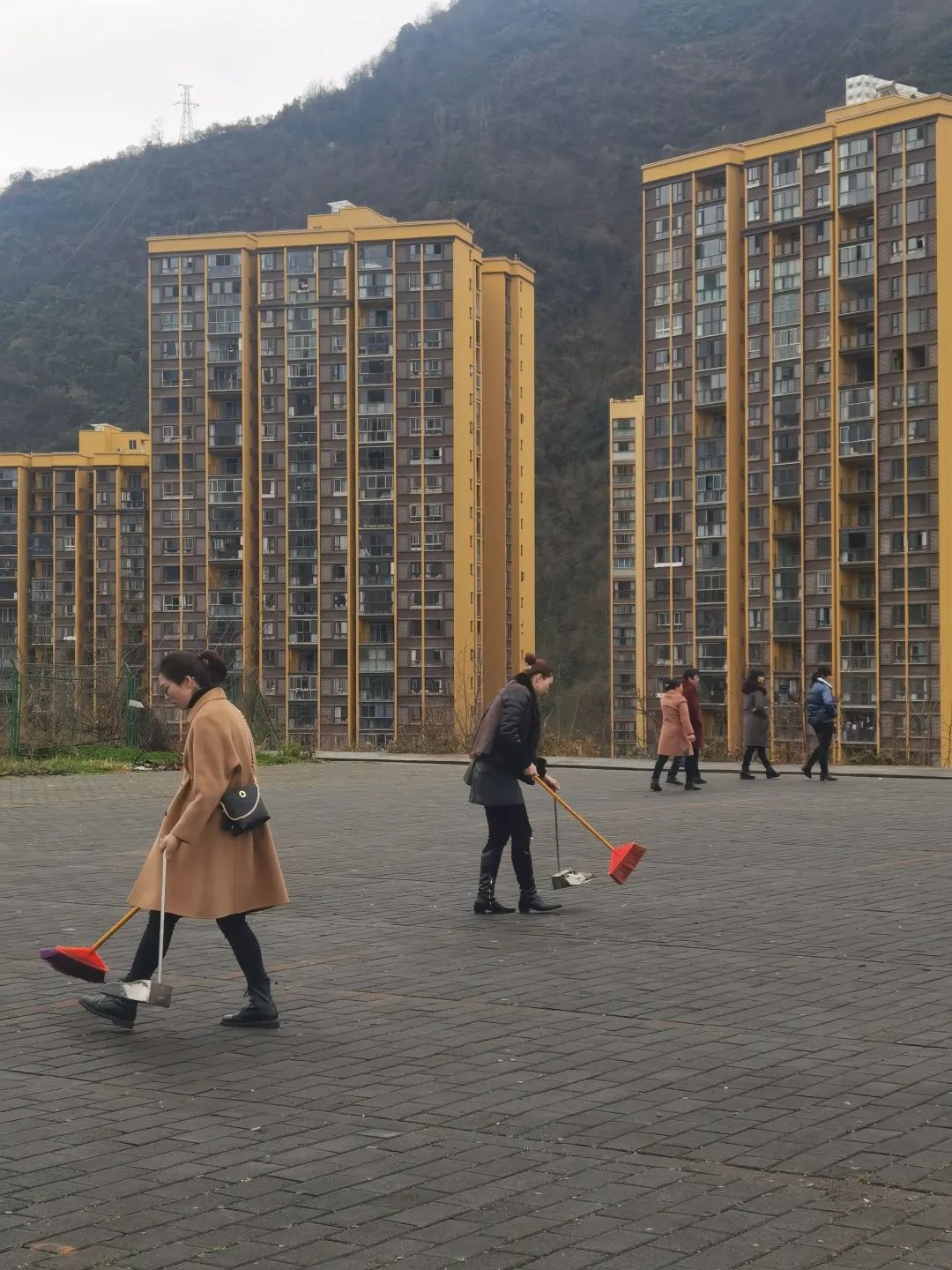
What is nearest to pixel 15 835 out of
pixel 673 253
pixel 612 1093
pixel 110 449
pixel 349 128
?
pixel 612 1093

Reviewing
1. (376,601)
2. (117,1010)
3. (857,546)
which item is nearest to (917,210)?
(857,546)

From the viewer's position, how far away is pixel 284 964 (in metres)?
9.54

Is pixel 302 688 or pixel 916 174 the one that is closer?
pixel 916 174

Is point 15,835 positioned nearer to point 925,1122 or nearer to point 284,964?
point 284,964

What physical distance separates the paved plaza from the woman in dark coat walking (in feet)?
41.5

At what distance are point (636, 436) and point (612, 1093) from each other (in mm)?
120496

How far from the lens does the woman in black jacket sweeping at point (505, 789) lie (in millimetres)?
11695

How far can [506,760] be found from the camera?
1173cm

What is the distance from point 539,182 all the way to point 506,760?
137 metres

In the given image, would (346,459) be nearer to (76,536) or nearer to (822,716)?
(76,536)

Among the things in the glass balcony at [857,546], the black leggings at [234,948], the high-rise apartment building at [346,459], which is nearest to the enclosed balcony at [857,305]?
the glass balcony at [857,546]

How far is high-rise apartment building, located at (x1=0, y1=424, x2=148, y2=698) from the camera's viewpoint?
116 m

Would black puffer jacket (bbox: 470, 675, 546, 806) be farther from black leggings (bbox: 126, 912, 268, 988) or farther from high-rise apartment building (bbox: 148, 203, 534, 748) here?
high-rise apartment building (bbox: 148, 203, 534, 748)

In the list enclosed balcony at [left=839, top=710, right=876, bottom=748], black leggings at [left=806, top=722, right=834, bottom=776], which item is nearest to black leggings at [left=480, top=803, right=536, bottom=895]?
black leggings at [left=806, top=722, right=834, bottom=776]
